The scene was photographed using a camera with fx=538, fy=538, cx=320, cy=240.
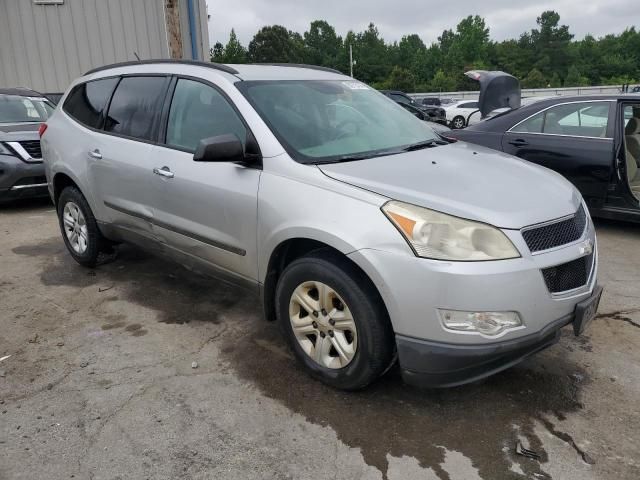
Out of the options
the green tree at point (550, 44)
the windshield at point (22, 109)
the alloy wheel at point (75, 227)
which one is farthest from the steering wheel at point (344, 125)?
the green tree at point (550, 44)

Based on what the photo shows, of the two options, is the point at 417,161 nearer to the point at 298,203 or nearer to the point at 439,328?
the point at 298,203

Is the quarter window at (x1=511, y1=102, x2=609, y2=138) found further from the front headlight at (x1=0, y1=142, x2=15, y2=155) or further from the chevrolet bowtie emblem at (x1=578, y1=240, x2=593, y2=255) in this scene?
the front headlight at (x1=0, y1=142, x2=15, y2=155)

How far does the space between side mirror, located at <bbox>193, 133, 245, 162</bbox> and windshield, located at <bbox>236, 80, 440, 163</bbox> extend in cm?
25

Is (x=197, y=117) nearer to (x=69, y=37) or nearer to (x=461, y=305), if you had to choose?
(x=461, y=305)

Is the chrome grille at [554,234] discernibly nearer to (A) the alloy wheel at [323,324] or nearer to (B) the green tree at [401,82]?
(A) the alloy wheel at [323,324]

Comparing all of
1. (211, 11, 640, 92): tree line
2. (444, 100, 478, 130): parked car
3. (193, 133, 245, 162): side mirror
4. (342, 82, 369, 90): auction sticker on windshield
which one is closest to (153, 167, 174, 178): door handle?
(193, 133, 245, 162): side mirror

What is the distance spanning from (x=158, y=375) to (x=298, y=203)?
130 centimetres

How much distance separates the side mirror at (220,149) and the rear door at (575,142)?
4025mm

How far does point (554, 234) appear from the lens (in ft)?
8.46

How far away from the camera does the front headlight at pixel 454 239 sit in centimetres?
237

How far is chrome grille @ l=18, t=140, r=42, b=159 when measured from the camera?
23.5 feet

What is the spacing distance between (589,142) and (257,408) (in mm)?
4597

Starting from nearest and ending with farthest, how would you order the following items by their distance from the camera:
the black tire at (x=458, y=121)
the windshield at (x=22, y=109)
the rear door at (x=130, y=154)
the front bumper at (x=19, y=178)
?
the rear door at (x=130, y=154) → the front bumper at (x=19, y=178) → the windshield at (x=22, y=109) → the black tire at (x=458, y=121)

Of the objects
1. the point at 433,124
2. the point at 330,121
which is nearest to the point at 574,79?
the point at 433,124
